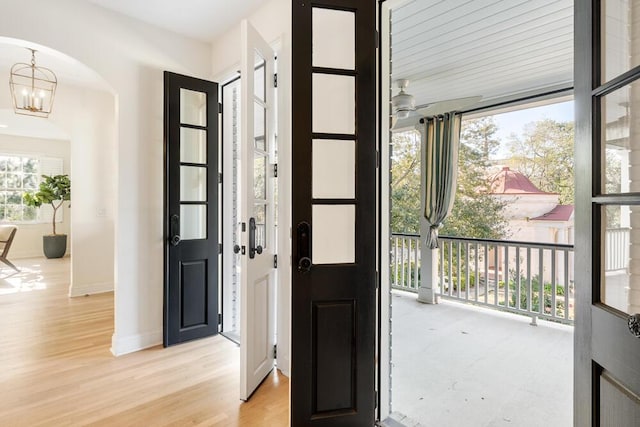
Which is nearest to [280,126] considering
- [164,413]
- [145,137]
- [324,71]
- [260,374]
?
[324,71]

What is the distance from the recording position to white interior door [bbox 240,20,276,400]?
2088 mm

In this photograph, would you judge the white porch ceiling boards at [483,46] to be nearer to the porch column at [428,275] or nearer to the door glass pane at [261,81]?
the door glass pane at [261,81]

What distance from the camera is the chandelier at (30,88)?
356 cm

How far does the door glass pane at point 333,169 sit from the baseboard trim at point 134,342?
90.3 inches

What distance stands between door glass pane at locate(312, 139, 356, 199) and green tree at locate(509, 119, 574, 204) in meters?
3.86

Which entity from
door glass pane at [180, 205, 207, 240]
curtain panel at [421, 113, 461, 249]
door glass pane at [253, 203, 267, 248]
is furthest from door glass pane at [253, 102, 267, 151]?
curtain panel at [421, 113, 461, 249]

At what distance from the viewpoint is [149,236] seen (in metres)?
2.98

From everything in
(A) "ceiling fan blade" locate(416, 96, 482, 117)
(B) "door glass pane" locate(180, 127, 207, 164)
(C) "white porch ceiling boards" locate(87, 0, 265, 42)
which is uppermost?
(C) "white porch ceiling boards" locate(87, 0, 265, 42)

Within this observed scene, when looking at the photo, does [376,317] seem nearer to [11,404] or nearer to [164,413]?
[164,413]

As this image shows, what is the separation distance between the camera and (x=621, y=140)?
2.91ft

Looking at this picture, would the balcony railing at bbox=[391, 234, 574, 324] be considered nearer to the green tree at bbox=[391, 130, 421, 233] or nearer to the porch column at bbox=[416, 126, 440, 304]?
the porch column at bbox=[416, 126, 440, 304]

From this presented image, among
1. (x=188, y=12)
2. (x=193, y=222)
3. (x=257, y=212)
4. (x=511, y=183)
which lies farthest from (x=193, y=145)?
(x=511, y=183)

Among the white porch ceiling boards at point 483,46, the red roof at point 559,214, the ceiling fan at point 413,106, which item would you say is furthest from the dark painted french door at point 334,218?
the red roof at point 559,214

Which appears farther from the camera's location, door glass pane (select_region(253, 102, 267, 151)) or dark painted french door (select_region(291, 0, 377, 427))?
door glass pane (select_region(253, 102, 267, 151))
